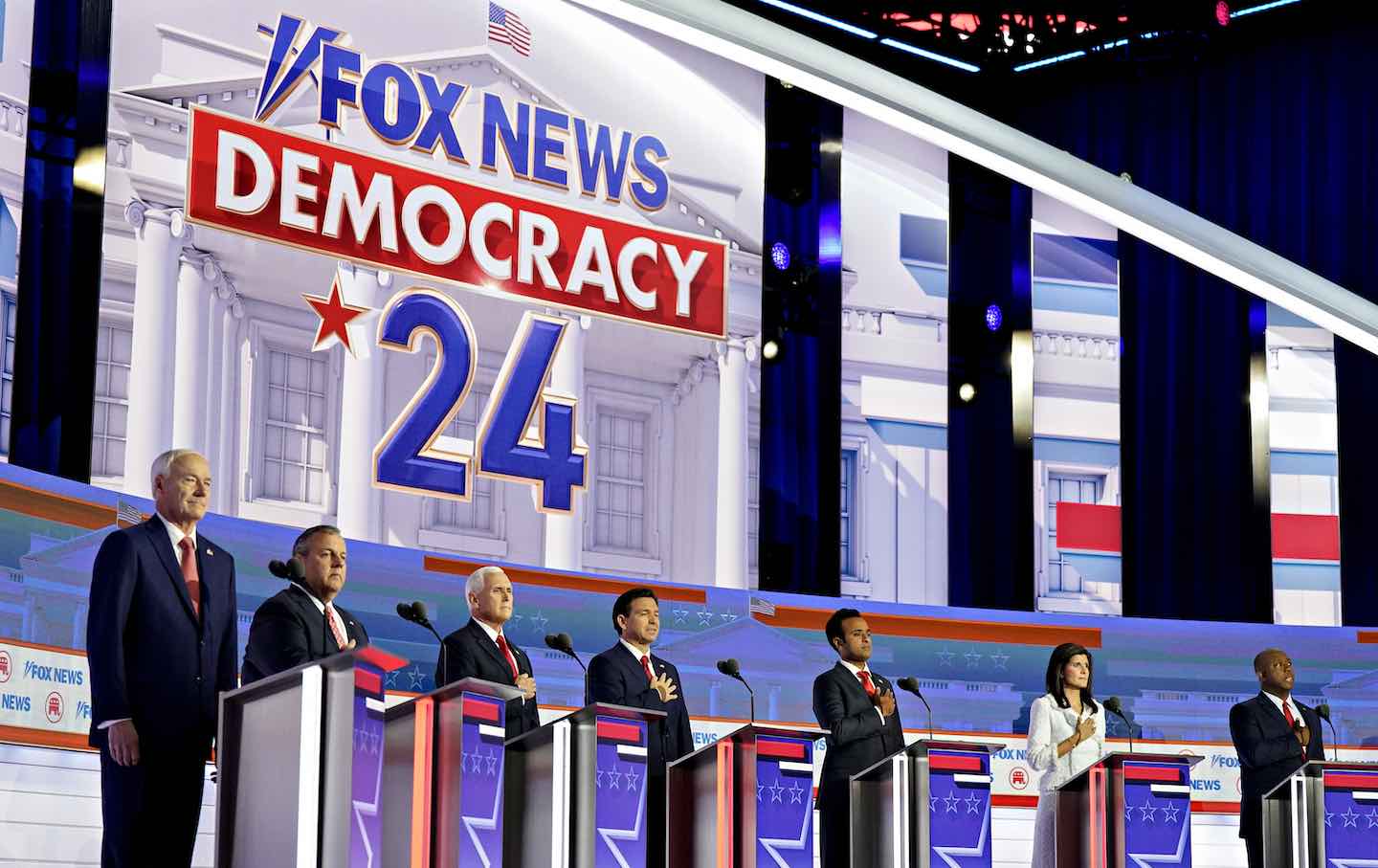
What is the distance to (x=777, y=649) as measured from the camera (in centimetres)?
902

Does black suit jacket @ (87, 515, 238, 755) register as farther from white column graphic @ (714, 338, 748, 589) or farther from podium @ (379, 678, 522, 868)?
white column graphic @ (714, 338, 748, 589)

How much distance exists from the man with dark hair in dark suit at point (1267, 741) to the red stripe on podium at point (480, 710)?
3.89 m

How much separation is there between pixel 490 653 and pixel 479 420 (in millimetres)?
1998

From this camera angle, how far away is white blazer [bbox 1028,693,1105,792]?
7.32m

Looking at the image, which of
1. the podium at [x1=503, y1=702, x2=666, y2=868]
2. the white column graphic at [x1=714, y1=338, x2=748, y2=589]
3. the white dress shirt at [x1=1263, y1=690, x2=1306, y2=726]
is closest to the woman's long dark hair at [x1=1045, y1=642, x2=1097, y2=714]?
the white dress shirt at [x1=1263, y1=690, x2=1306, y2=726]

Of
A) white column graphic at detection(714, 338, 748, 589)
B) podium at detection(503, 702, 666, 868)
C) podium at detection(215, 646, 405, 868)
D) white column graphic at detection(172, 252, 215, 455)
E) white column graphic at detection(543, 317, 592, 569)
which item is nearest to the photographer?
podium at detection(215, 646, 405, 868)

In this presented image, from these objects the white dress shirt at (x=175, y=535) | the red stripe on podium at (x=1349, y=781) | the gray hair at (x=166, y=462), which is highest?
the gray hair at (x=166, y=462)

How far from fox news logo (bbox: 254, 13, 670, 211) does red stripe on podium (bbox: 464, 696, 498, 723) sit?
3.56 m

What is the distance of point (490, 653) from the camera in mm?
6430

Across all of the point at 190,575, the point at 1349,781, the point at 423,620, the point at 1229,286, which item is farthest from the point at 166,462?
the point at 1229,286

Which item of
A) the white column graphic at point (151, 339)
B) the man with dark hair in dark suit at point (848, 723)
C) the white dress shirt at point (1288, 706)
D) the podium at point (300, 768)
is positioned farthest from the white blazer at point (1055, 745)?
the white column graphic at point (151, 339)

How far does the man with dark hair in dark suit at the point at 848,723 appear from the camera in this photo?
6930 millimetres

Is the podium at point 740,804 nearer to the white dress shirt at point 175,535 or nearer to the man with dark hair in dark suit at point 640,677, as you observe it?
the man with dark hair in dark suit at point 640,677

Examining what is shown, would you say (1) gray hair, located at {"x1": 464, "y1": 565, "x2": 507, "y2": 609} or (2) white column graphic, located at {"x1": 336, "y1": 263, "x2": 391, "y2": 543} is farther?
(2) white column graphic, located at {"x1": 336, "y1": 263, "x2": 391, "y2": 543}
